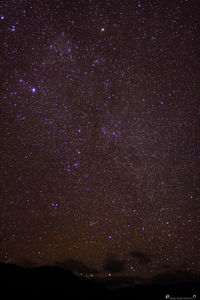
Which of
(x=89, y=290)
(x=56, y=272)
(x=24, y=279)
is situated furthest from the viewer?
(x=56, y=272)

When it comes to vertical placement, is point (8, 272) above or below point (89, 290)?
above

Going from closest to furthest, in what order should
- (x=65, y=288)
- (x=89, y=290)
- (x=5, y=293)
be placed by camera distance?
(x=5, y=293) < (x=65, y=288) < (x=89, y=290)

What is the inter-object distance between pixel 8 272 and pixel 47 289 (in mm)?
10042

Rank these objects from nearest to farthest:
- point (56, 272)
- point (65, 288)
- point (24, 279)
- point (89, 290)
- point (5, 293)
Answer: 1. point (5, 293)
2. point (24, 279)
3. point (65, 288)
4. point (89, 290)
5. point (56, 272)

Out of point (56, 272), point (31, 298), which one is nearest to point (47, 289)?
point (31, 298)

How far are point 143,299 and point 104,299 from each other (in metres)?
19.1

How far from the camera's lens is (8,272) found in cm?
5438

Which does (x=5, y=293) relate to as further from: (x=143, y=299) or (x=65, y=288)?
(x=143, y=299)

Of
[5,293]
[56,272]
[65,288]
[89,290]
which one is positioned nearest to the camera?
[5,293]

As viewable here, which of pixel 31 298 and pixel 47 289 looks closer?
pixel 31 298

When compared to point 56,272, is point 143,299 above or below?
below

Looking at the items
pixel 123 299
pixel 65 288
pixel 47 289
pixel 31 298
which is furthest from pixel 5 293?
pixel 123 299

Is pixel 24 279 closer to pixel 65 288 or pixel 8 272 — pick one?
pixel 8 272

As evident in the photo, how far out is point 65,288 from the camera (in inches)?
2557
